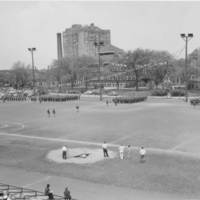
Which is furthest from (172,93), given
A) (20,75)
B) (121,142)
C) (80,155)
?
(20,75)

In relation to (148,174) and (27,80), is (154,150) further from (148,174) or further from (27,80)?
(27,80)

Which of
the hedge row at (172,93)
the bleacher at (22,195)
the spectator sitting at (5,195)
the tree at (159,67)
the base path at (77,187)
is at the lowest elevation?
the base path at (77,187)

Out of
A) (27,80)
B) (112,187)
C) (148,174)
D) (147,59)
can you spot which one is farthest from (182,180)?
(27,80)

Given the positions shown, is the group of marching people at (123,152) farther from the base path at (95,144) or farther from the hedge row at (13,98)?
the hedge row at (13,98)

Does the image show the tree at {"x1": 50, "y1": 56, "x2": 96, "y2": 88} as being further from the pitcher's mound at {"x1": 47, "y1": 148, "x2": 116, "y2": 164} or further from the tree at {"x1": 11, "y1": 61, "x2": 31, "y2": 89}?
the pitcher's mound at {"x1": 47, "y1": 148, "x2": 116, "y2": 164}

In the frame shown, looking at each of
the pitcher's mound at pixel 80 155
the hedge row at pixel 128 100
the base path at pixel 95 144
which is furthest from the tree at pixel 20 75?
the pitcher's mound at pixel 80 155

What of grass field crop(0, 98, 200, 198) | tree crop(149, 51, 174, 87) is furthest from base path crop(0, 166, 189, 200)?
tree crop(149, 51, 174, 87)
